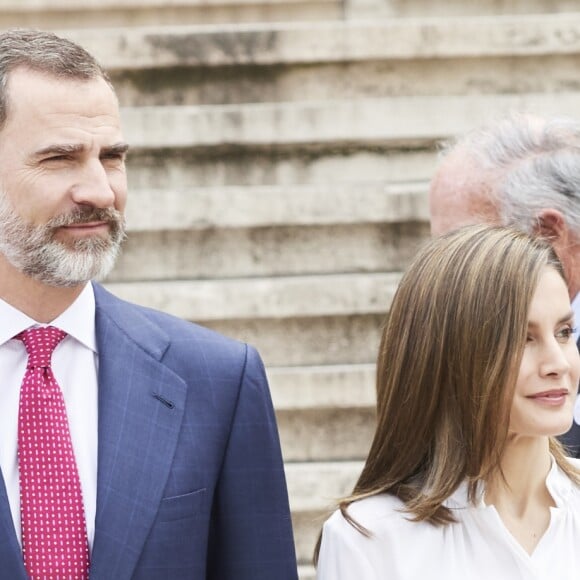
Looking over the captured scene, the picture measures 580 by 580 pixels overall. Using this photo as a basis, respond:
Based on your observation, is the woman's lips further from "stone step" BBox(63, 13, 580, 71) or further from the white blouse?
"stone step" BBox(63, 13, 580, 71)

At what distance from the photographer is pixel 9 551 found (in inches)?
81.5

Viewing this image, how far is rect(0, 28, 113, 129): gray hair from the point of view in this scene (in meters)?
2.24

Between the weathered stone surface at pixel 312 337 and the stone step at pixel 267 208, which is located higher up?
the stone step at pixel 267 208

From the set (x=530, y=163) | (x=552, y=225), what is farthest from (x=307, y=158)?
(x=552, y=225)

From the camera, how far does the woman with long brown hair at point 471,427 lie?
2.18 m

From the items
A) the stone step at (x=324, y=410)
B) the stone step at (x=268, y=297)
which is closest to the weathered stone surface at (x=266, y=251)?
the stone step at (x=268, y=297)

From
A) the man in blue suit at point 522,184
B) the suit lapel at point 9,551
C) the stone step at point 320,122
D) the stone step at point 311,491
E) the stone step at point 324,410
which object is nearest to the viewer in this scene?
the suit lapel at point 9,551

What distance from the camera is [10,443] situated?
85.4 inches

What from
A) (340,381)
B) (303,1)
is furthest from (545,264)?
(303,1)

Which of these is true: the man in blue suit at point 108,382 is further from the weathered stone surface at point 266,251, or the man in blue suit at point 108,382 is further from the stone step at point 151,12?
the stone step at point 151,12

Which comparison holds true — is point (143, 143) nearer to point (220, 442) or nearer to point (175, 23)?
point (175, 23)

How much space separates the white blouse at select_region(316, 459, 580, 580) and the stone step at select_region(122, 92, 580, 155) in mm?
2510

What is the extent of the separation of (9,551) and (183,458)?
0.33m

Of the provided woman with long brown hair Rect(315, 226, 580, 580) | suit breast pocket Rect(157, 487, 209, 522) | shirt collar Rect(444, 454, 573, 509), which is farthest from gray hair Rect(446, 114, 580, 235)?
suit breast pocket Rect(157, 487, 209, 522)
